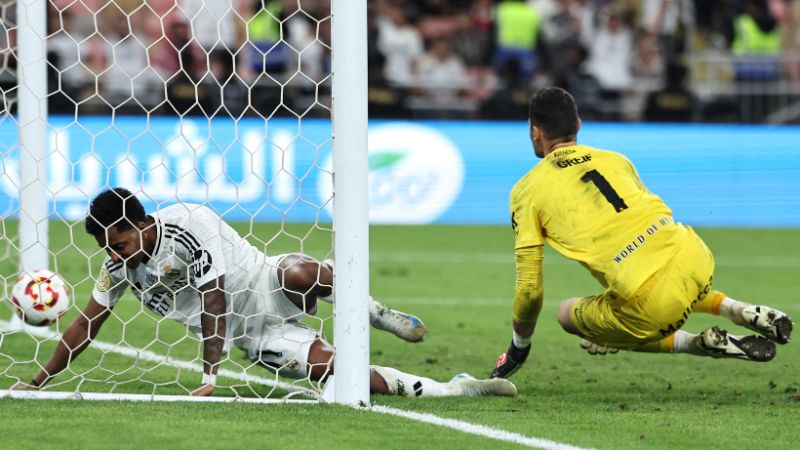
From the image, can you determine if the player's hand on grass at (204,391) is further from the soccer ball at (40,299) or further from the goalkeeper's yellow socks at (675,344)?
the goalkeeper's yellow socks at (675,344)

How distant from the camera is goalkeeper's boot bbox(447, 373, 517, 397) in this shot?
618 cm

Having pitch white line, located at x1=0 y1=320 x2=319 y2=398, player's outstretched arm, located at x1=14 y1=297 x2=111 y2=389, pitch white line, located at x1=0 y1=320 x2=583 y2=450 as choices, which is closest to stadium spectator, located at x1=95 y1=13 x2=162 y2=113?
pitch white line, located at x1=0 y1=320 x2=319 y2=398

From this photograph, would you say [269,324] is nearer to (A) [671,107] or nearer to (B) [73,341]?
(B) [73,341]

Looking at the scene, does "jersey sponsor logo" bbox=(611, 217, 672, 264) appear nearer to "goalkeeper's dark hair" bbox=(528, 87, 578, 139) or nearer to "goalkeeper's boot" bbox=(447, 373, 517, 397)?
"goalkeeper's dark hair" bbox=(528, 87, 578, 139)

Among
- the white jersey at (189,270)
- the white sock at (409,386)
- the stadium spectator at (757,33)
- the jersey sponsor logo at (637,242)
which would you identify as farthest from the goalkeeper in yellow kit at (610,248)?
the stadium spectator at (757,33)

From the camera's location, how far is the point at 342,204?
5.58 metres

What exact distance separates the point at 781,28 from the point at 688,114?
10.3 feet

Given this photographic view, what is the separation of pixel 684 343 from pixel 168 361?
287 centimetres

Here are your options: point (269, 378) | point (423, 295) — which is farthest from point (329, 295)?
point (423, 295)

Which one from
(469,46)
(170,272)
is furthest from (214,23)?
(170,272)

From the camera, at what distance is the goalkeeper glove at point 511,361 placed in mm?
6340

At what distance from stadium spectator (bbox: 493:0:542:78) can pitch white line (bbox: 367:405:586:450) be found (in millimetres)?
13066

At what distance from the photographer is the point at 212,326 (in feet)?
19.8

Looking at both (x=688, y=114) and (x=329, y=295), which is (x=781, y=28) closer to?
(x=688, y=114)
